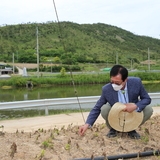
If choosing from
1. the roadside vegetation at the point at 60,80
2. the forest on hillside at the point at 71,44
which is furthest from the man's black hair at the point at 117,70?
the forest on hillside at the point at 71,44

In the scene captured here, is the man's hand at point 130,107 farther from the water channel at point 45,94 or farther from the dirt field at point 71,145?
the water channel at point 45,94

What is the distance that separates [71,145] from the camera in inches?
141

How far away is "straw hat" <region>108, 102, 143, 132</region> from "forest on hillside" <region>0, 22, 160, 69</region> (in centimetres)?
4901

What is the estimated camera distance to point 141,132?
14.1 ft

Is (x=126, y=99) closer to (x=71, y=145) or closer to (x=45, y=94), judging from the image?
(x=71, y=145)

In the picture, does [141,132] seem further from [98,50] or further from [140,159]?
[98,50]

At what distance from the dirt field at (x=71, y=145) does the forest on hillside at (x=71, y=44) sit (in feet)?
160

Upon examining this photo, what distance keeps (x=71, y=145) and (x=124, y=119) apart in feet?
2.47

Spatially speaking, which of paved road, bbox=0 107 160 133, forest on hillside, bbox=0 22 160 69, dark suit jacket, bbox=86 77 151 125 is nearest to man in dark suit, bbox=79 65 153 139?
dark suit jacket, bbox=86 77 151 125

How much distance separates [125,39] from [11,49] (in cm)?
4183

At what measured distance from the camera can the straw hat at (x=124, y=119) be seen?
3.75 meters

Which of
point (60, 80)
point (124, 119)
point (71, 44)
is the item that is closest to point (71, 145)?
point (124, 119)

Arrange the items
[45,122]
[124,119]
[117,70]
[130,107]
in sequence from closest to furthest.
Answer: [117,70] < [130,107] < [124,119] < [45,122]

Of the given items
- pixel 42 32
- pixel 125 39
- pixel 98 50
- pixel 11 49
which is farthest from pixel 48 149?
pixel 125 39
